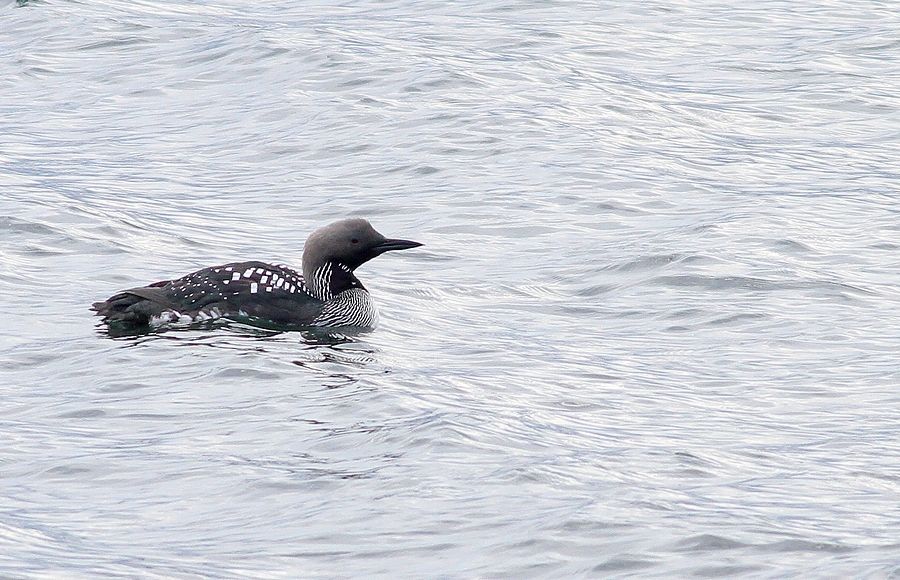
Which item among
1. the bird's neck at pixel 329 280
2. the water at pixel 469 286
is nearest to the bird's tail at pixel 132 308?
the water at pixel 469 286

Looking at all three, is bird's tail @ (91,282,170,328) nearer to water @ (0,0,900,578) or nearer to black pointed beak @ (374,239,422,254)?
water @ (0,0,900,578)

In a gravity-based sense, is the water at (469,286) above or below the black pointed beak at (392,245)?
below

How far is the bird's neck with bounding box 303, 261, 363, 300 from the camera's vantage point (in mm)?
11242

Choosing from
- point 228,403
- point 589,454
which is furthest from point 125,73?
point 589,454

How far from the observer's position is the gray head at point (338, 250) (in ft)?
37.0

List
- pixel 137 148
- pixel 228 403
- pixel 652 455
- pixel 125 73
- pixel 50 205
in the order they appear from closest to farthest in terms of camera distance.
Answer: pixel 652 455, pixel 228 403, pixel 50 205, pixel 137 148, pixel 125 73

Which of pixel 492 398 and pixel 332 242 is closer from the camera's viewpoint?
pixel 492 398

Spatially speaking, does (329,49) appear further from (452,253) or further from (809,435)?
(809,435)

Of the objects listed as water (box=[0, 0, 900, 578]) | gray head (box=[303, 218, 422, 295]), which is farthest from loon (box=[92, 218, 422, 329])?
water (box=[0, 0, 900, 578])

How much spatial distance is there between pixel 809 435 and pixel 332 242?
3.83 metres

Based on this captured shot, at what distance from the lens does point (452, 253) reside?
12766 mm

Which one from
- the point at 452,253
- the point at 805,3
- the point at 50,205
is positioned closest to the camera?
the point at 452,253

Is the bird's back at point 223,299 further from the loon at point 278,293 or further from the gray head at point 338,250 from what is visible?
the gray head at point 338,250

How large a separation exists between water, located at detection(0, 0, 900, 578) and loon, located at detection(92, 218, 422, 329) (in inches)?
8.4
